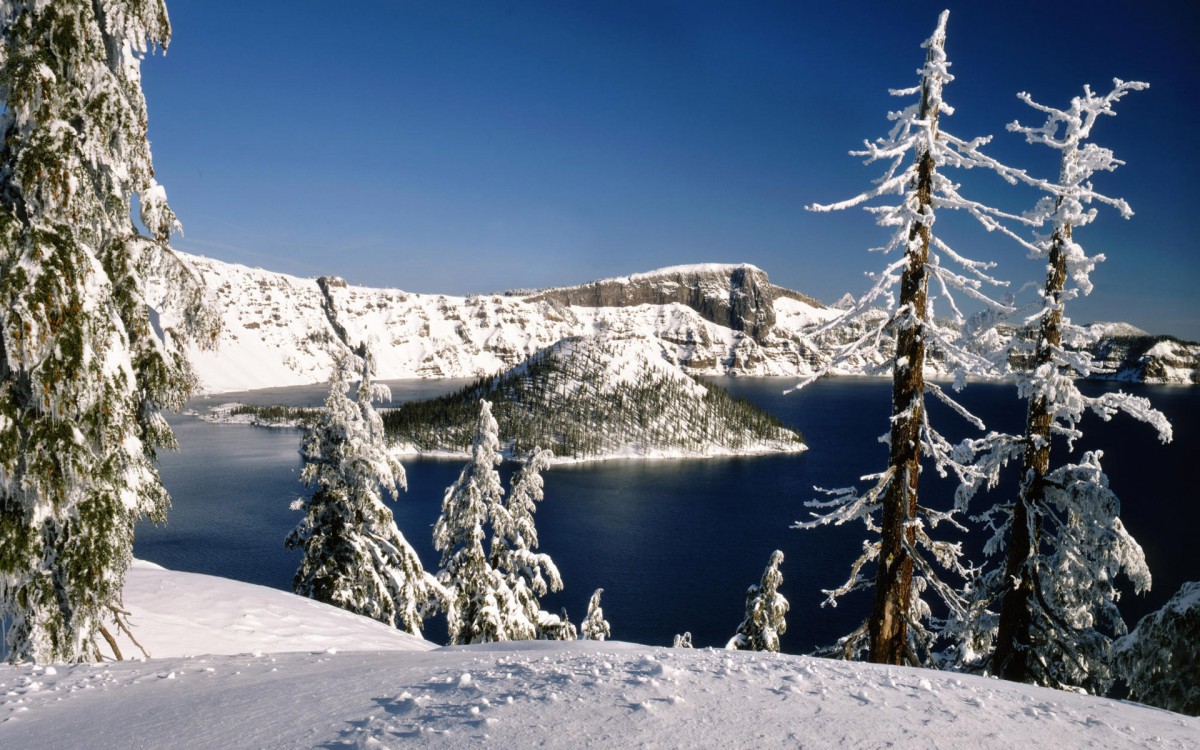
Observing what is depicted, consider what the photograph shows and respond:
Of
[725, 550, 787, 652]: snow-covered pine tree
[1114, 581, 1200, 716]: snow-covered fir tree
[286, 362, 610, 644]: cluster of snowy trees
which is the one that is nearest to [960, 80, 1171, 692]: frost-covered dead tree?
[1114, 581, 1200, 716]: snow-covered fir tree

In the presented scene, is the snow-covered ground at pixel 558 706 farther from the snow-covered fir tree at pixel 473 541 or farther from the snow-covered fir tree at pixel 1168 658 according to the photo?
the snow-covered fir tree at pixel 473 541

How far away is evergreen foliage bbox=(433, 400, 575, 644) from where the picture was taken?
24.1 meters

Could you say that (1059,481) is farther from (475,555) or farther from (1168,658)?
(475,555)

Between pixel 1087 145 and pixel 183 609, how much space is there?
21.3 m

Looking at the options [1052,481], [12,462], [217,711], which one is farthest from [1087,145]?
[12,462]

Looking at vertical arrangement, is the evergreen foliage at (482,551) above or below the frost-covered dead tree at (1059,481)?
below

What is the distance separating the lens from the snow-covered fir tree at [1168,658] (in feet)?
32.8

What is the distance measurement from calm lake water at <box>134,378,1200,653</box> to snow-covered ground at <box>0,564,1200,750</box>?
42.4 meters

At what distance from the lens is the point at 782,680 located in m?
6.50

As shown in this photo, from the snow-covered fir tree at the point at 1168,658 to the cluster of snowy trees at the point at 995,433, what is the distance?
85cm

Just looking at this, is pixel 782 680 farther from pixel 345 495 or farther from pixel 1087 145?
pixel 345 495

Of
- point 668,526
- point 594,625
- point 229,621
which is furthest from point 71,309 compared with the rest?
point 668,526

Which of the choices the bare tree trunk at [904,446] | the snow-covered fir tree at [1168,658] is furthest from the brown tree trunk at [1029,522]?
the bare tree trunk at [904,446]

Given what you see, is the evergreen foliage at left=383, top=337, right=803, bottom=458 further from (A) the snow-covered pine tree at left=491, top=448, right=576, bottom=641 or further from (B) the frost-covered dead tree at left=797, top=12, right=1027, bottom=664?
(B) the frost-covered dead tree at left=797, top=12, right=1027, bottom=664
